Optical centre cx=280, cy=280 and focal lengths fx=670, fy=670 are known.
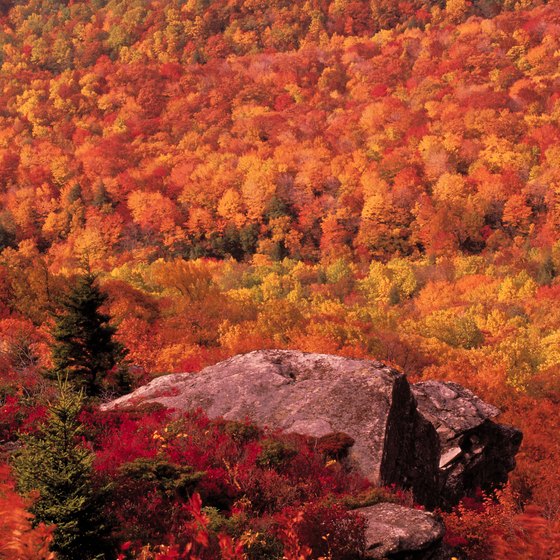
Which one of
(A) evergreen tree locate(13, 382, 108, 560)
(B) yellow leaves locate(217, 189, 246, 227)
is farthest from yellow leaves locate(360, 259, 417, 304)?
(A) evergreen tree locate(13, 382, 108, 560)

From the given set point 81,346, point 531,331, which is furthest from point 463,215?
point 81,346

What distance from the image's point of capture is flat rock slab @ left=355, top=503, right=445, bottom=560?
1035cm

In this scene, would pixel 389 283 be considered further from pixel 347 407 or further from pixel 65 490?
pixel 65 490

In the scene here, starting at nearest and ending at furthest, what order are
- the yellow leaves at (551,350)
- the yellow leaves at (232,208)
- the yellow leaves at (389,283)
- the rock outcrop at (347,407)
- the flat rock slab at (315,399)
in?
1. the flat rock slab at (315,399)
2. the rock outcrop at (347,407)
3. the yellow leaves at (551,350)
4. the yellow leaves at (389,283)
5. the yellow leaves at (232,208)

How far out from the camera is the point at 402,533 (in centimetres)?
1060

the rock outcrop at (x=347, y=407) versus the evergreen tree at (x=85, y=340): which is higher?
the evergreen tree at (x=85, y=340)

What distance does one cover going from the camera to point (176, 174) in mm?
122750

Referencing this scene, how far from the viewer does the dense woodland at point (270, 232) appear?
11875mm

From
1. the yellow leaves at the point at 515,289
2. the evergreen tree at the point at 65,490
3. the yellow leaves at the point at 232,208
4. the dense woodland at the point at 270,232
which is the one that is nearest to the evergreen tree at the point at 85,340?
the dense woodland at the point at 270,232

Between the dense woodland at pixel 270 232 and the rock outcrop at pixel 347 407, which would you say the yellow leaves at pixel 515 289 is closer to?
the dense woodland at pixel 270 232

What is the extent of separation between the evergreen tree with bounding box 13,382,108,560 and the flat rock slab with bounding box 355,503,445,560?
420cm

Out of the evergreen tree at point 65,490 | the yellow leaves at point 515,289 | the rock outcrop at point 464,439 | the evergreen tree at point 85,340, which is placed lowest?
the yellow leaves at point 515,289

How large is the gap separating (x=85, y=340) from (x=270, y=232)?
75316 millimetres

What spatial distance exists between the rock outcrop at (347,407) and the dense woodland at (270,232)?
1146 mm
